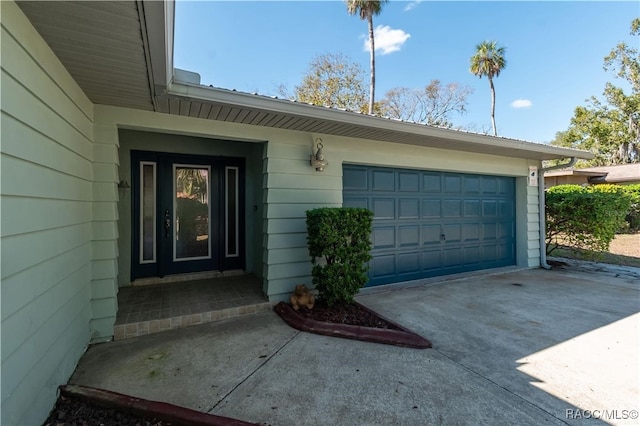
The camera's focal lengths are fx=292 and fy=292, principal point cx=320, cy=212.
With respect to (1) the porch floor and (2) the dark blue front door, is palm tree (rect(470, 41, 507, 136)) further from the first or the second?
(1) the porch floor

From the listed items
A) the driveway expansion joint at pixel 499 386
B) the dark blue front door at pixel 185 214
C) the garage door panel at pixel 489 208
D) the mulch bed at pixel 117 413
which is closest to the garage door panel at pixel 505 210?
the garage door panel at pixel 489 208

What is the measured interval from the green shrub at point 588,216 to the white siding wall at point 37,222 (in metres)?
8.51

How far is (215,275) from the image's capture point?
5012mm

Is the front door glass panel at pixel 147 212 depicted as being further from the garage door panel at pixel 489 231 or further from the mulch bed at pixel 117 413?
the garage door panel at pixel 489 231

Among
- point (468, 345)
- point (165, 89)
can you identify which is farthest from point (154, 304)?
point (468, 345)

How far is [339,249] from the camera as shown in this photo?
11.4 ft

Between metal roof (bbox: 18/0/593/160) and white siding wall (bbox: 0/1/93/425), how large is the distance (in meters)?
0.14

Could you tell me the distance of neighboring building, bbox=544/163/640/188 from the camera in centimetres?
1341

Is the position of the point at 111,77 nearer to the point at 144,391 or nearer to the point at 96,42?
the point at 96,42

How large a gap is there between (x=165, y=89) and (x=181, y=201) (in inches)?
101

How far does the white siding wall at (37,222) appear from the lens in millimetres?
1493

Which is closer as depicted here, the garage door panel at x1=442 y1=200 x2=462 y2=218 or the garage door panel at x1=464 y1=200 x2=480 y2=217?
the garage door panel at x1=442 y1=200 x2=462 y2=218

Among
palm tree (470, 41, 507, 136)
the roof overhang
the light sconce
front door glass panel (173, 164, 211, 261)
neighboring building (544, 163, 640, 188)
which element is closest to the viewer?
the roof overhang

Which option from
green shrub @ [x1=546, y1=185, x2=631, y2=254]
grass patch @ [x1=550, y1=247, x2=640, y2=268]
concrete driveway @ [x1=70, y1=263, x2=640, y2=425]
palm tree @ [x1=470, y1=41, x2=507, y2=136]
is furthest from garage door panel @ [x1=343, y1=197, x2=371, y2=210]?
palm tree @ [x1=470, y1=41, x2=507, y2=136]
